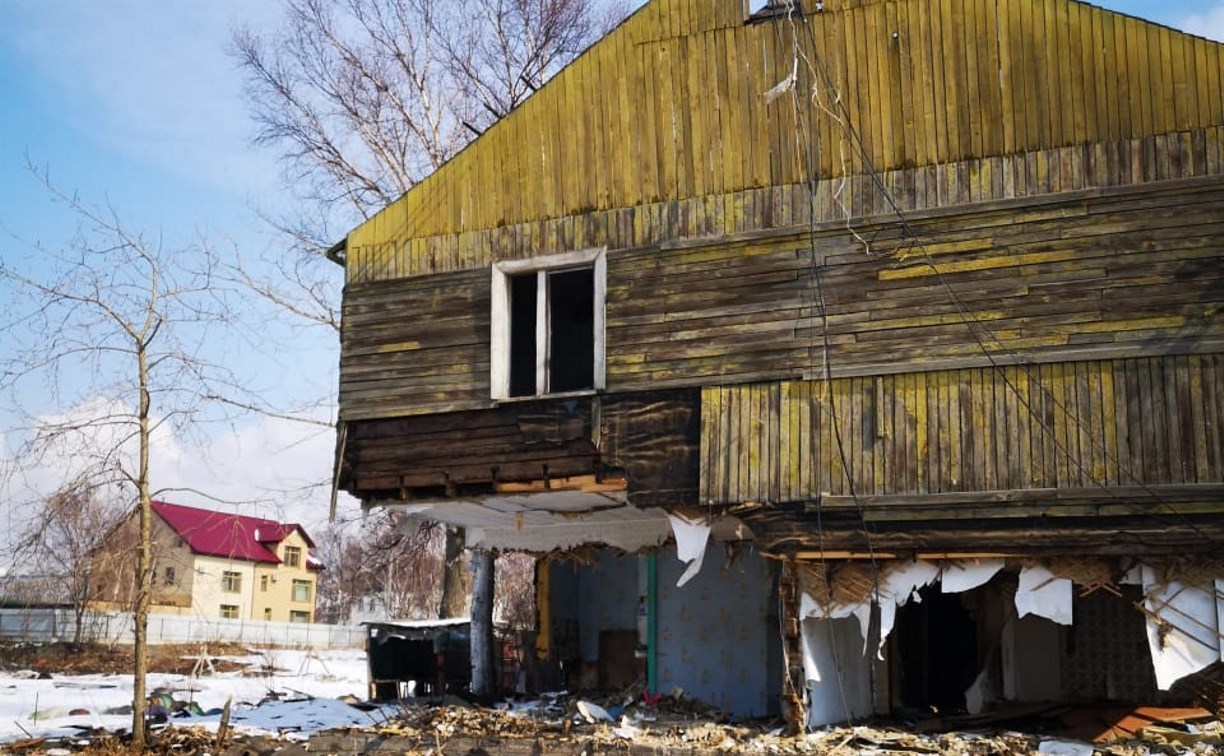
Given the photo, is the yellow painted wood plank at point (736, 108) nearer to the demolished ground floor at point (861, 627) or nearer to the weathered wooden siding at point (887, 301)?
the weathered wooden siding at point (887, 301)

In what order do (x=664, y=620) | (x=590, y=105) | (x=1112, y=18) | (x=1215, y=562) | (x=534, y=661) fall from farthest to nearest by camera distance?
(x=534, y=661) → (x=664, y=620) → (x=590, y=105) → (x=1112, y=18) → (x=1215, y=562)

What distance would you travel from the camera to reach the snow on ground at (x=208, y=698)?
1755cm

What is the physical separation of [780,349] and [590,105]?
13.7 ft

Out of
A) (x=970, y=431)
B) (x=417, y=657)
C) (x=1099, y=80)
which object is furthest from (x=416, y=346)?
(x=1099, y=80)

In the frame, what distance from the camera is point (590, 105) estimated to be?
1661 cm

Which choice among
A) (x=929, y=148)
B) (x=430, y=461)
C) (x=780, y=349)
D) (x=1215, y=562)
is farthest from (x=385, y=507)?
(x=1215, y=562)

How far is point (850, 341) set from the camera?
14664 mm

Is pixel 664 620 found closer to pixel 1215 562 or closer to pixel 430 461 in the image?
pixel 430 461

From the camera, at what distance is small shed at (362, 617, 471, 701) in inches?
833

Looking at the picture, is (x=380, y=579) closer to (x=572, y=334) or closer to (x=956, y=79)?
(x=572, y=334)

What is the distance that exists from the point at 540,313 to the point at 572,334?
3454 mm

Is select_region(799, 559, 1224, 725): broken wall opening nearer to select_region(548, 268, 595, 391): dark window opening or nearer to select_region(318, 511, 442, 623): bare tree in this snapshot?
select_region(548, 268, 595, 391): dark window opening

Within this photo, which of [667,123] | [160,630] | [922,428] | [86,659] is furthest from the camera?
[160,630]

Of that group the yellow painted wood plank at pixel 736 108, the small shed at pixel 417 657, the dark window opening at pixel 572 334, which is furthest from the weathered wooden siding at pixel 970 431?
the small shed at pixel 417 657
